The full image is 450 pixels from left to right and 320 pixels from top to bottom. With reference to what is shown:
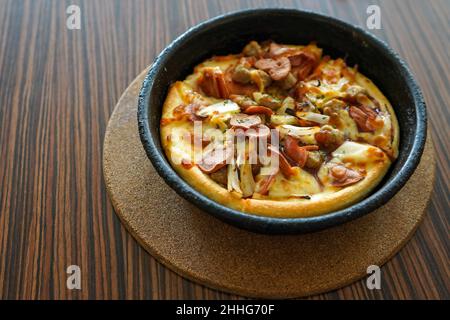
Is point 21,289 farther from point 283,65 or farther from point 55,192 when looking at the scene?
point 283,65

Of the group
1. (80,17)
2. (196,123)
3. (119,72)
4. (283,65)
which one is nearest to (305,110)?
(283,65)

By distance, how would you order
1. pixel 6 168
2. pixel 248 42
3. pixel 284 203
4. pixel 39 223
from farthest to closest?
1. pixel 248 42
2. pixel 6 168
3. pixel 39 223
4. pixel 284 203

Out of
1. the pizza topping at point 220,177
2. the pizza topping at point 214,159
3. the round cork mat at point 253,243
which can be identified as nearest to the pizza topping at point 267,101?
the pizza topping at point 214,159

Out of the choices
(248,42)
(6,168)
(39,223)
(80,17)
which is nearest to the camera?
(39,223)

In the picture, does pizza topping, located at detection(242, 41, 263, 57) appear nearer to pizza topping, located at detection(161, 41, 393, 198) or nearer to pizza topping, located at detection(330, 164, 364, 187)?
pizza topping, located at detection(161, 41, 393, 198)

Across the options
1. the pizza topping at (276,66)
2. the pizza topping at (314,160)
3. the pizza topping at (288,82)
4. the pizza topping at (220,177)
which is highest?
the pizza topping at (276,66)

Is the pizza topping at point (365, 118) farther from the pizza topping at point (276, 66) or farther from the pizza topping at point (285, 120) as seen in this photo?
the pizza topping at point (276, 66)
